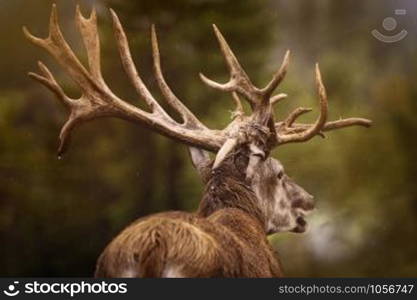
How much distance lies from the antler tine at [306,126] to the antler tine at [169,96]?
1.15 ft

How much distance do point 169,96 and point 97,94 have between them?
0.32 metres

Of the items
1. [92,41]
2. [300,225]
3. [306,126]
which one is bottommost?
[300,225]

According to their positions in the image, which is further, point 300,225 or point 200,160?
point 300,225

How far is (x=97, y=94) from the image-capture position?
3309 mm

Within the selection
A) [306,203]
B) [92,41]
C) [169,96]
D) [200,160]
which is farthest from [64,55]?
[306,203]

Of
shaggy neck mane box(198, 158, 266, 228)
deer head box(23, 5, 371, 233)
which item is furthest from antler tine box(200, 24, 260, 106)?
shaggy neck mane box(198, 158, 266, 228)

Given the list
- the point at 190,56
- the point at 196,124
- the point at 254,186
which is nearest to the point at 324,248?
the point at 254,186

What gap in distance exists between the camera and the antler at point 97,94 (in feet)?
10.8

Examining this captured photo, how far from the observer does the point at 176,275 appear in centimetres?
258

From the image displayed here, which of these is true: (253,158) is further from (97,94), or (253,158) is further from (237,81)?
(97,94)

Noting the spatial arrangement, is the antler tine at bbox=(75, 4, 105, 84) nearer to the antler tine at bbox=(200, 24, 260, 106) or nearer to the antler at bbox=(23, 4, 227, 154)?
the antler at bbox=(23, 4, 227, 154)

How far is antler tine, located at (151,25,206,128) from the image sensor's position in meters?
3.42

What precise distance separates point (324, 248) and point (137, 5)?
1.33m

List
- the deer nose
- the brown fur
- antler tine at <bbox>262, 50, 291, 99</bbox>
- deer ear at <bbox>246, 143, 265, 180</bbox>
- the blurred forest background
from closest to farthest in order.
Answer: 1. the brown fur
2. antler tine at <bbox>262, 50, 291, 99</bbox>
3. deer ear at <bbox>246, 143, 265, 180</bbox>
4. the blurred forest background
5. the deer nose
